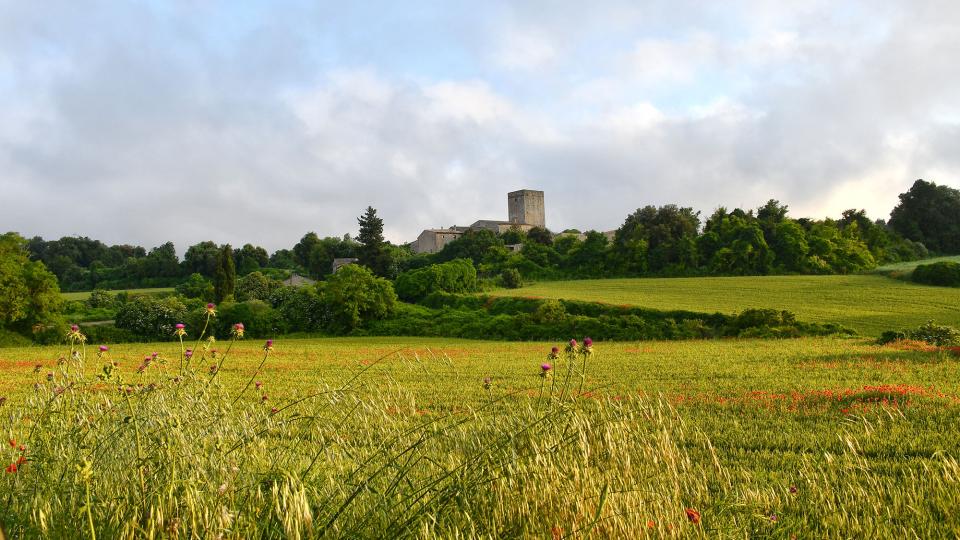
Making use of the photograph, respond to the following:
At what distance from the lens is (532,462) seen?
13.2 feet

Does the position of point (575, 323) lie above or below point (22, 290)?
below

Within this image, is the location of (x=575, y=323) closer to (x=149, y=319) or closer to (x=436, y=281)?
(x=436, y=281)

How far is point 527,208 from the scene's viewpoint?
13288 cm

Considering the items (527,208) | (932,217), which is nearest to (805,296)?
(932,217)

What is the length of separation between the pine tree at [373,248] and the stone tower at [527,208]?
69.9 meters

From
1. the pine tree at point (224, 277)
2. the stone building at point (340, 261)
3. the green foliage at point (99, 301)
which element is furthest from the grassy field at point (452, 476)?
the stone building at point (340, 261)

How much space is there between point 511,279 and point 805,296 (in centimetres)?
2530

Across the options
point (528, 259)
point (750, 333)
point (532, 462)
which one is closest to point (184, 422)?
point (532, 462)

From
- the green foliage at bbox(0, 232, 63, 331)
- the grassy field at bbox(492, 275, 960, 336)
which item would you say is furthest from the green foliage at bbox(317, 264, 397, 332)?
the green foliage at bbox(0, 232, 63, 331)

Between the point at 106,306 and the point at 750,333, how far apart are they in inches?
2048

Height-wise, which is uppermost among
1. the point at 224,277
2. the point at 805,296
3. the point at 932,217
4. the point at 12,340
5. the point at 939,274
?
the point at 932,217

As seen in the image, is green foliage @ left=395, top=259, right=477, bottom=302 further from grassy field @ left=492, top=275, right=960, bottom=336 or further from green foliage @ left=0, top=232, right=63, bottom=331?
green foliage @ left=0, top=232, right=63, bottom=331

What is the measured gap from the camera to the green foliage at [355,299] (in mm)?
42281

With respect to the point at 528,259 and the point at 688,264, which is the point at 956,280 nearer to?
the point at 688,264
